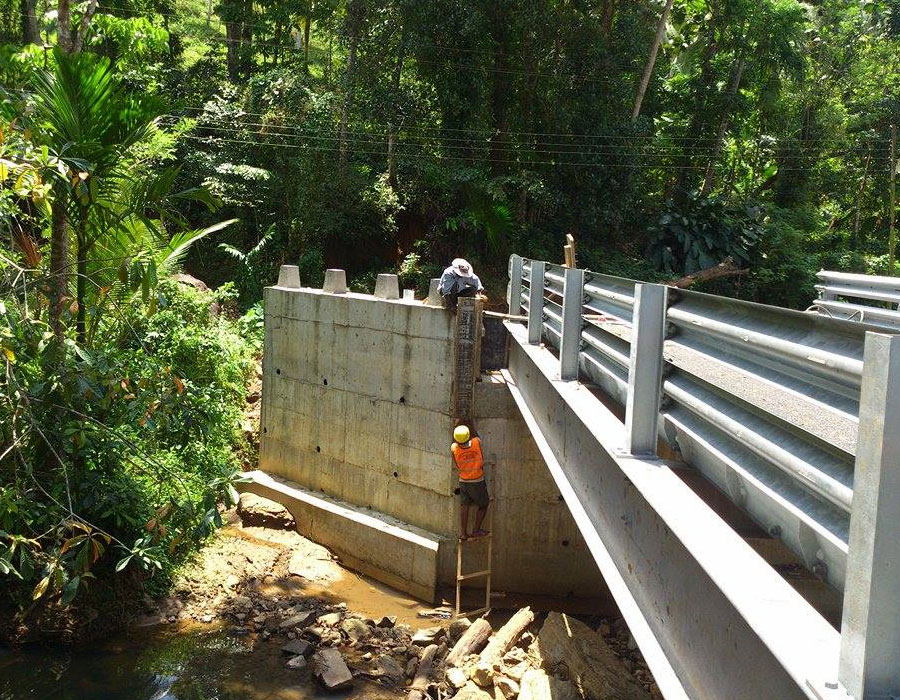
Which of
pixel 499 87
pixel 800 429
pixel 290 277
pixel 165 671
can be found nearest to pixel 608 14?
pixel 499 87

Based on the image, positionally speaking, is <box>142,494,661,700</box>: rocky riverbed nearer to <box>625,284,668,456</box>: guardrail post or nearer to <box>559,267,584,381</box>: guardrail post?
<box>559,267,584,381</box>: guardrail post

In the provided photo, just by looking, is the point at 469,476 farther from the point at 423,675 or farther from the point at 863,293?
the point at 863,293

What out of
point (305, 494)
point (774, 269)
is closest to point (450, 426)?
point (305, 494)

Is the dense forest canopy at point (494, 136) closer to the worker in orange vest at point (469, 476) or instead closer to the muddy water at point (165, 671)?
the worker in orange vest at point (469, 476)

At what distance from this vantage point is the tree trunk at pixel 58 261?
7496mm

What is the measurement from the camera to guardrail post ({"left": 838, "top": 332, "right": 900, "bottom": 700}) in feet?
5.62

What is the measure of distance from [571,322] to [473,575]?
6.53m

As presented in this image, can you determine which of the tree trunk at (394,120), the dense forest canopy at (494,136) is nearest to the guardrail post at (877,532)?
the dense forest canopy at (494,136)

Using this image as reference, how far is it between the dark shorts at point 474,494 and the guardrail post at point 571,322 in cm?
535

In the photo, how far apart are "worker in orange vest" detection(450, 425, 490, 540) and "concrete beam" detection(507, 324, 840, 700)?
5963 millimetres

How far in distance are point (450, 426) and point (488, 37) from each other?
12428 millimetres

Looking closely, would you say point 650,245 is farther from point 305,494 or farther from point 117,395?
point 117,395

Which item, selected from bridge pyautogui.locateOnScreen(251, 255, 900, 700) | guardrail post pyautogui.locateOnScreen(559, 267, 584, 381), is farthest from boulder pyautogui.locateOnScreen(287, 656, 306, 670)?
guardrail post pyautogui.locateOnScreen(559, 267, 584, 381)

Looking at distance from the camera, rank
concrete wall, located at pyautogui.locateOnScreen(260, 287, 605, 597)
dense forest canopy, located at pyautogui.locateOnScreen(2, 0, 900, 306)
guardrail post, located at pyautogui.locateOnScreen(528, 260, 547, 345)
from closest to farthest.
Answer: guardrail post, located at pyautogui.locateOnScreen(528, 260, 547, 345)
concrete wall, located at pyautogui.locateOnScreen(260, 287, 605, 597)
dense forest canopy, located at pyautogui.locateOnScreen(2, 0, 900, 306)
